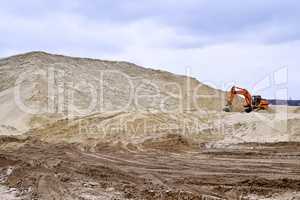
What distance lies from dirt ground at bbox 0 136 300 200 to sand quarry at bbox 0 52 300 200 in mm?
30

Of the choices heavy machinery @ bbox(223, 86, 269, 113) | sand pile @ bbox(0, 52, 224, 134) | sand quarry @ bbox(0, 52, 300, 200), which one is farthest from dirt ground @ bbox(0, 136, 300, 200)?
sand pile @ bbox(0, 52, 224, 134)

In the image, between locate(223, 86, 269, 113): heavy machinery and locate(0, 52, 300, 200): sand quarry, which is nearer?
locate(0, 52, 300, 200): sand quarry

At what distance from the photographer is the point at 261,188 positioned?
40.3ft

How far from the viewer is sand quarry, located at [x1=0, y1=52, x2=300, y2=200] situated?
42.6 feet

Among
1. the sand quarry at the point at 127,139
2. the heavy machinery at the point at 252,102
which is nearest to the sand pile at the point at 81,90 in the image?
the sand quarry at the point at 127,139

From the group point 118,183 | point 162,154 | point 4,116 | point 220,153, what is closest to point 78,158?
point 162,154

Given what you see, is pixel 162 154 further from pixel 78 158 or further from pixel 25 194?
pixel 25 194

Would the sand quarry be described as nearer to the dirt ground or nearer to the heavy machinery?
the dirt ground

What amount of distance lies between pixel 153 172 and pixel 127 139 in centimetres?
1153

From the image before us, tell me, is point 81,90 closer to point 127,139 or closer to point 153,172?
point 127,139

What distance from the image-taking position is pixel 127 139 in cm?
2731

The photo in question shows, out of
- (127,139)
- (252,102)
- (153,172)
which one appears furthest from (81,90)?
(153,172)

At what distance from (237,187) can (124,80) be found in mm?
35763

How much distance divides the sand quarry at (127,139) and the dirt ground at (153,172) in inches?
1.2
